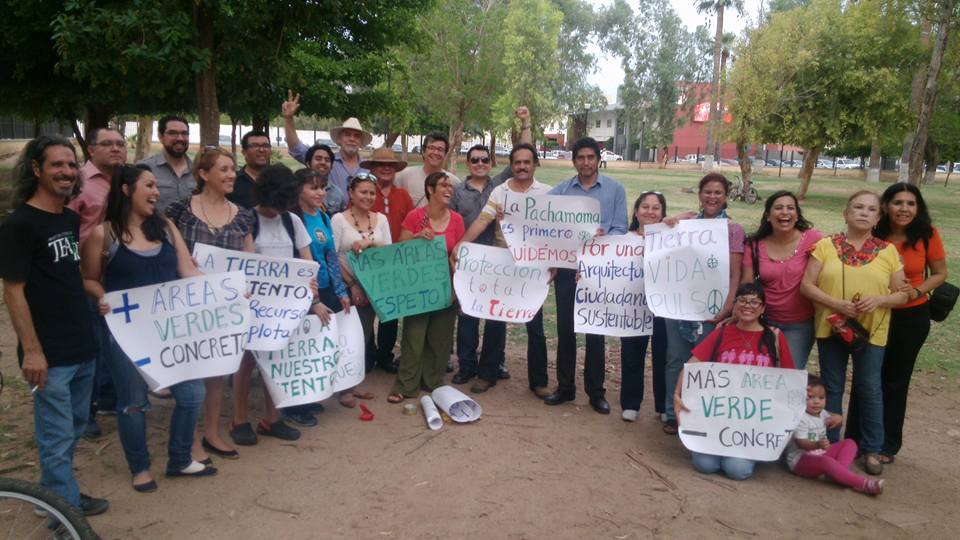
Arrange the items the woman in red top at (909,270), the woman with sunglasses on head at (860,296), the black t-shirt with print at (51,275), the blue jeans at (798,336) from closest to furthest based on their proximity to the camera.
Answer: the black t-shirt with print at (51,275) < the woman with sunglasses on head at (860,296) < the woman in red top at (909,270) < the blue jeans at (798,336)

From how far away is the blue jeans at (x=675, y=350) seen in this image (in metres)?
5.18

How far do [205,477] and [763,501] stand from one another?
343 centimetres

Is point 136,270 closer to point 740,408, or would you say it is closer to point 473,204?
point 473,204

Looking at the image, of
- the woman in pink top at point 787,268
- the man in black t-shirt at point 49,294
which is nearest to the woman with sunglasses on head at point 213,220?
the man in black t-shirt at point 49,294

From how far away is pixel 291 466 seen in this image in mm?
4598

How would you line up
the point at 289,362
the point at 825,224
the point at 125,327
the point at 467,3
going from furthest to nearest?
1. the point at 467,3
2. the point at 825,224
3. the point at 289,362
4. the point at 125,327

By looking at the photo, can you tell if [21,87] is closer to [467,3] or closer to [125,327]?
[125,327]

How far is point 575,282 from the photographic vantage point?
18.7 feet

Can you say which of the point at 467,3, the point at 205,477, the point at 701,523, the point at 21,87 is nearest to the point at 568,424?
the point at 701,523

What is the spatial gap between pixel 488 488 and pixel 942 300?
3.28 metres

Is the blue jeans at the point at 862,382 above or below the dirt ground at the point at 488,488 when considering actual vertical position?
above

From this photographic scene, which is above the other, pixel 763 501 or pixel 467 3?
pixel 467 3

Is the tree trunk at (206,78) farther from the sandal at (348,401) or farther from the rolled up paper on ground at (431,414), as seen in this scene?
the rolled up paper on ground at (431,414)

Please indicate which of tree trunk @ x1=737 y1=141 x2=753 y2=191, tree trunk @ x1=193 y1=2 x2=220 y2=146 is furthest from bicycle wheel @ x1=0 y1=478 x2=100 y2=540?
tree trunk @ x1=737 y1=141 x2=753 y2=191
